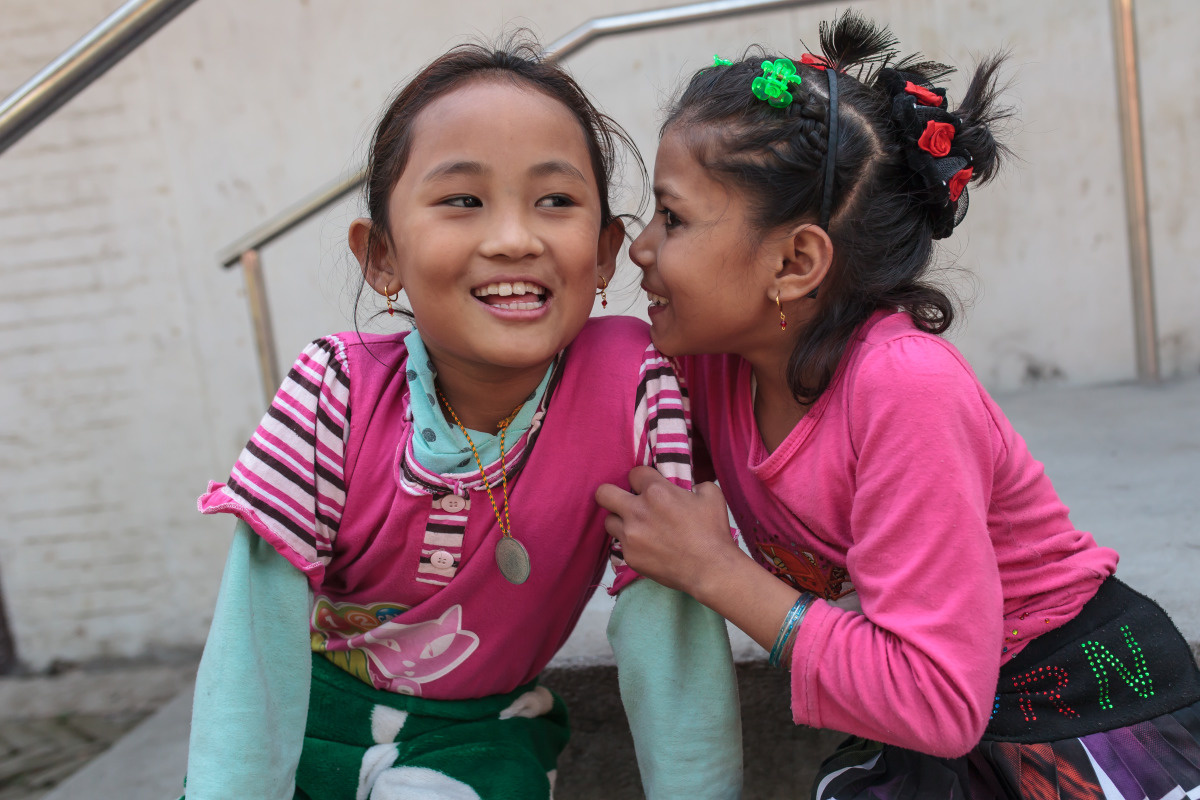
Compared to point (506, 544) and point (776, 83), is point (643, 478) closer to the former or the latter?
point (506, 544)

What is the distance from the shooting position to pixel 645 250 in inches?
55.2

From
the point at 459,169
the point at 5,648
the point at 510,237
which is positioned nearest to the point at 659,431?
the point at 510,237

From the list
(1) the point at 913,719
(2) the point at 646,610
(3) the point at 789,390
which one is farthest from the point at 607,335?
(1) the point at 913,719

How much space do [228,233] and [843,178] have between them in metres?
2.48

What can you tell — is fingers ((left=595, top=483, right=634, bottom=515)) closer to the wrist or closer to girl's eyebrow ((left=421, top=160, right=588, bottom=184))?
the wrist

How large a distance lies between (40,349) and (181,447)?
534 millimetres

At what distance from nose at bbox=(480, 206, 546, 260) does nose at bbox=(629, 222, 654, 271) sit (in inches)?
7.2

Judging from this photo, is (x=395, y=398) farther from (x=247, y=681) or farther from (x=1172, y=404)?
(x=1172, y=404)

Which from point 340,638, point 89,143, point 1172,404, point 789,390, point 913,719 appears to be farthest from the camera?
point 89,143

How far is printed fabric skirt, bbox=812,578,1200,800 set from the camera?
117cm

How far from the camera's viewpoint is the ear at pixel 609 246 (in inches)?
57.4

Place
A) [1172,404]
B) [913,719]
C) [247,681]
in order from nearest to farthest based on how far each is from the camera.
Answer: [913,719]
[247,681]
[1172,404]

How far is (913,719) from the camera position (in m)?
1.08

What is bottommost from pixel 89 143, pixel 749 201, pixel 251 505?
pixel 251 505
